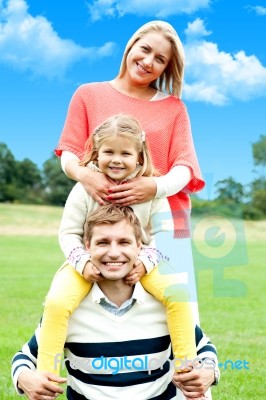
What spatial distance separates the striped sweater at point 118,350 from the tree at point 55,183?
36.3m

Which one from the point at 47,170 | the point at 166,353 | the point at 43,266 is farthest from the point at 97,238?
the point at 47,170

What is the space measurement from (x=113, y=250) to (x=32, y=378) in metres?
0.60

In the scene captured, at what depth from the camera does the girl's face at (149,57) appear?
3.43 m

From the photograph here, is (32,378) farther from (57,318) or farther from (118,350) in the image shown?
(118,350)

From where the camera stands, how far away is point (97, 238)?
9.06ft

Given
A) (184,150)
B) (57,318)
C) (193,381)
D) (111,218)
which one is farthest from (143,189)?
(193,381)

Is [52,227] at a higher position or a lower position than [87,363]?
higher

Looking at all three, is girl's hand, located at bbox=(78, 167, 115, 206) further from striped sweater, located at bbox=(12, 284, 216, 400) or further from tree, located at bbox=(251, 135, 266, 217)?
tree, located at bbox=(251, 135, 266, 217)

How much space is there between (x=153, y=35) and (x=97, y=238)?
122 centimetres

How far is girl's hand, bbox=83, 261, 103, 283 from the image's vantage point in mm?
2752

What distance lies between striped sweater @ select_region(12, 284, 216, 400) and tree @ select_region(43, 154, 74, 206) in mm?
36347

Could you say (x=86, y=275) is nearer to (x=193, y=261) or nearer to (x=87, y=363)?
(x=87, y=363)

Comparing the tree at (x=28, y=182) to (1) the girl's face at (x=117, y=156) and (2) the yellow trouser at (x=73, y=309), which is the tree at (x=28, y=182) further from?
(2) the yellow trouser at (x=73, y=309)

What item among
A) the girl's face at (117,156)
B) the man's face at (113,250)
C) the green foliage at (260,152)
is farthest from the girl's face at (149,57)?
the green foliage at (260,152)
